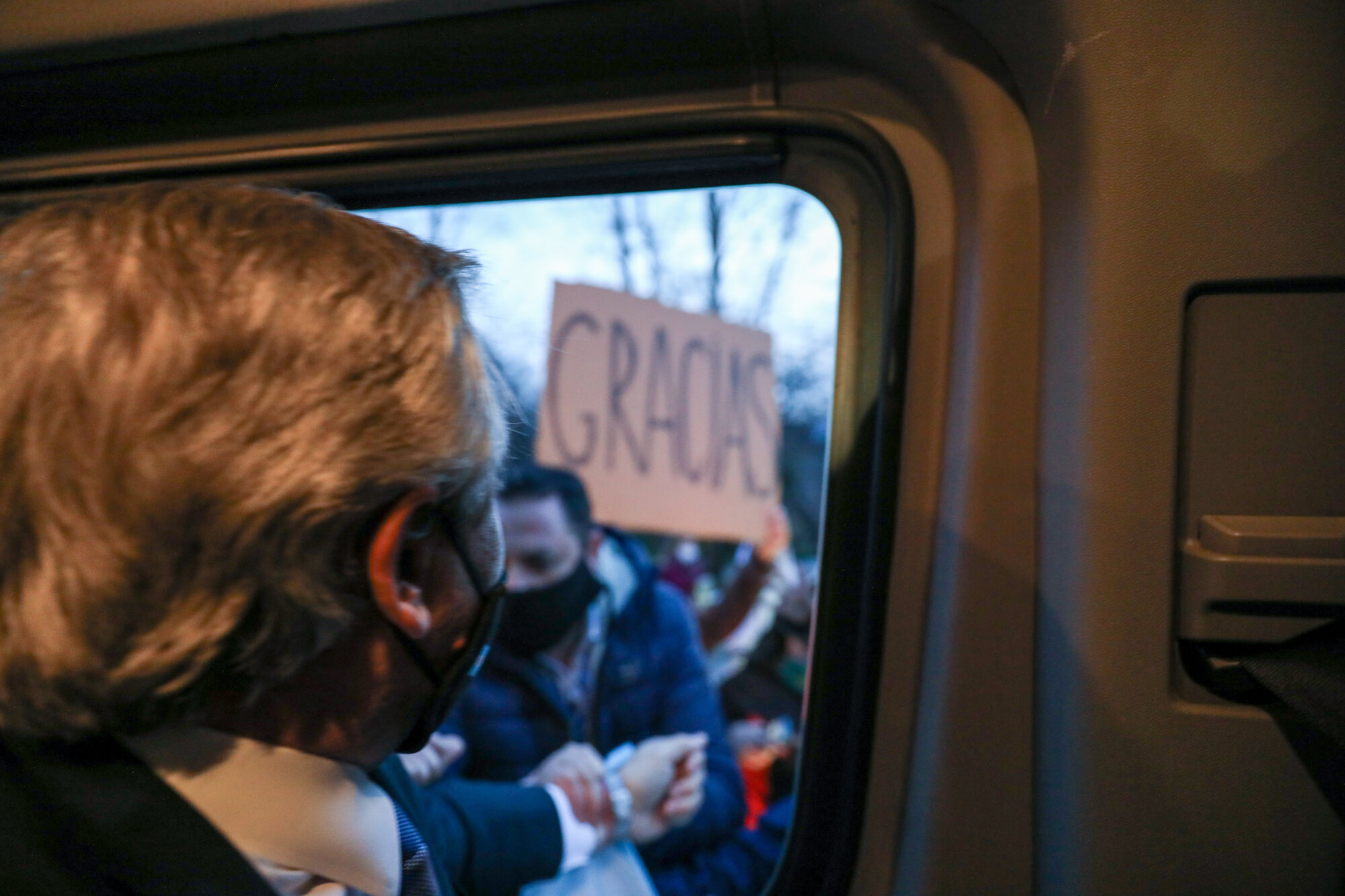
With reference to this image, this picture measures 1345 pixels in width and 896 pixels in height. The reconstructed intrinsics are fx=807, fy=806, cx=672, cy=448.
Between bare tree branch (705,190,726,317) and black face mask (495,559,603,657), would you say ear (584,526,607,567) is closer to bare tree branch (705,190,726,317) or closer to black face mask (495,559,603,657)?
black face mask (495,559,603,657)

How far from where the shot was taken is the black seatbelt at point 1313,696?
0.72 m

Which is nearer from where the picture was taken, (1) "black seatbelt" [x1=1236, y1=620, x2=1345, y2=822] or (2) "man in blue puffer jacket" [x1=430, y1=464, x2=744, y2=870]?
(1) "black seatbelt" [x1=1236, y1=620, x2=1345, y2=822]

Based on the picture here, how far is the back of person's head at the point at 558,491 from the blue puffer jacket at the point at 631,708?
0.16m

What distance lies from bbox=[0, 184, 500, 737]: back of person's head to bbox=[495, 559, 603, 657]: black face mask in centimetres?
129

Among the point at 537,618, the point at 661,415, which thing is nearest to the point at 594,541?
the point at 537,618

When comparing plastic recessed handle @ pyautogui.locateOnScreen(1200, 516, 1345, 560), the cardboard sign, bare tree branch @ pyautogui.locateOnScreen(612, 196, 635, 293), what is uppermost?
bare tree branch @ pyautogui.locateOnScreen(612, 196, 635, 293)

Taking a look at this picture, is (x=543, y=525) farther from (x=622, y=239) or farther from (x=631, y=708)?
(x=622, y=239)

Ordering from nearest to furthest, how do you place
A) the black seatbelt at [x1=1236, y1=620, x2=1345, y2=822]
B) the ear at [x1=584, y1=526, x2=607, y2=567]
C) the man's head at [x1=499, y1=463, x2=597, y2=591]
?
1. the black seatbelt at [x1=1236, y1=620, x2=1345, y2=822]
2. the man's head at [x1=499, y1=463, x2=597, y2=591]
3. the ear at [x1=584, y1=526, x2=607, y2=567]

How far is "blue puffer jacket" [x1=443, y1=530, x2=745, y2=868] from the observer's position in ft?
6.08

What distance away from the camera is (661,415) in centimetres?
201

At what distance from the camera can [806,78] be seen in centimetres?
103

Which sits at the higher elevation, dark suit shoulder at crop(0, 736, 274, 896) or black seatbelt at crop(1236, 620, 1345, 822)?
black seatbelt at crop(1236, 620, 1345, 822)

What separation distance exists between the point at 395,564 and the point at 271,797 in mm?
218

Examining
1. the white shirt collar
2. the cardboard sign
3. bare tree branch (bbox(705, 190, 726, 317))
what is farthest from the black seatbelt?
bare tree branch (bbox(705, 190, 726, 317))
